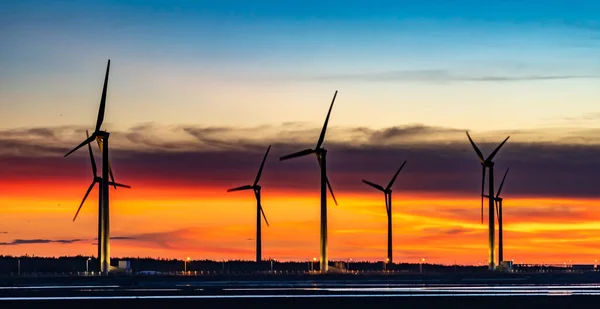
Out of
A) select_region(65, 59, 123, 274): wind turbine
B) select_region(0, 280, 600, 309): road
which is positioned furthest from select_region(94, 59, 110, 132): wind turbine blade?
select_region(0, 280, 600, 309): road

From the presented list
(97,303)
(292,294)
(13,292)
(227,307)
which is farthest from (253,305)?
(13,292)

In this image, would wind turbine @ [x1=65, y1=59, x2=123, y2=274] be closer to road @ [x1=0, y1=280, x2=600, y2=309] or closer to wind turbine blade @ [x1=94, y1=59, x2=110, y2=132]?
wind turbine blade @ [x1=94, y1=59, x2=110, y2=132]

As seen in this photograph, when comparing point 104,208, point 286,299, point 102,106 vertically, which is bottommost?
point 286,299

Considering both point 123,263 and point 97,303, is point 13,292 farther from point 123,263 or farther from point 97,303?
point 123,263

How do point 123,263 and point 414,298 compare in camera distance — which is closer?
point 414,298

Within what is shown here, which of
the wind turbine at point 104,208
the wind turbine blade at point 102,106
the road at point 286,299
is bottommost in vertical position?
the road at point 286,299

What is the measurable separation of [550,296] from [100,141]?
90220 mm

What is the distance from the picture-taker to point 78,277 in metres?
169

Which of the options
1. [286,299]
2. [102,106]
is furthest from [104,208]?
[286,299]

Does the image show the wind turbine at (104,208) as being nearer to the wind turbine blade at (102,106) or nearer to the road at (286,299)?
the wind turbine blade at (102,106)

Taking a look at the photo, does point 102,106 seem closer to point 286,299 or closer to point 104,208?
point 104,208

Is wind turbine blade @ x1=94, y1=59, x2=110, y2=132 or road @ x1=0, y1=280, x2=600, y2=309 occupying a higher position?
wind turbine blade @ x1=94, y1=59, x2=110, y2=132

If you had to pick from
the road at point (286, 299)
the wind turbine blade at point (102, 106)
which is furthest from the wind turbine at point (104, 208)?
the road at point (286, 299)

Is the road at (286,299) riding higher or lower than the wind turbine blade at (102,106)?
lower
